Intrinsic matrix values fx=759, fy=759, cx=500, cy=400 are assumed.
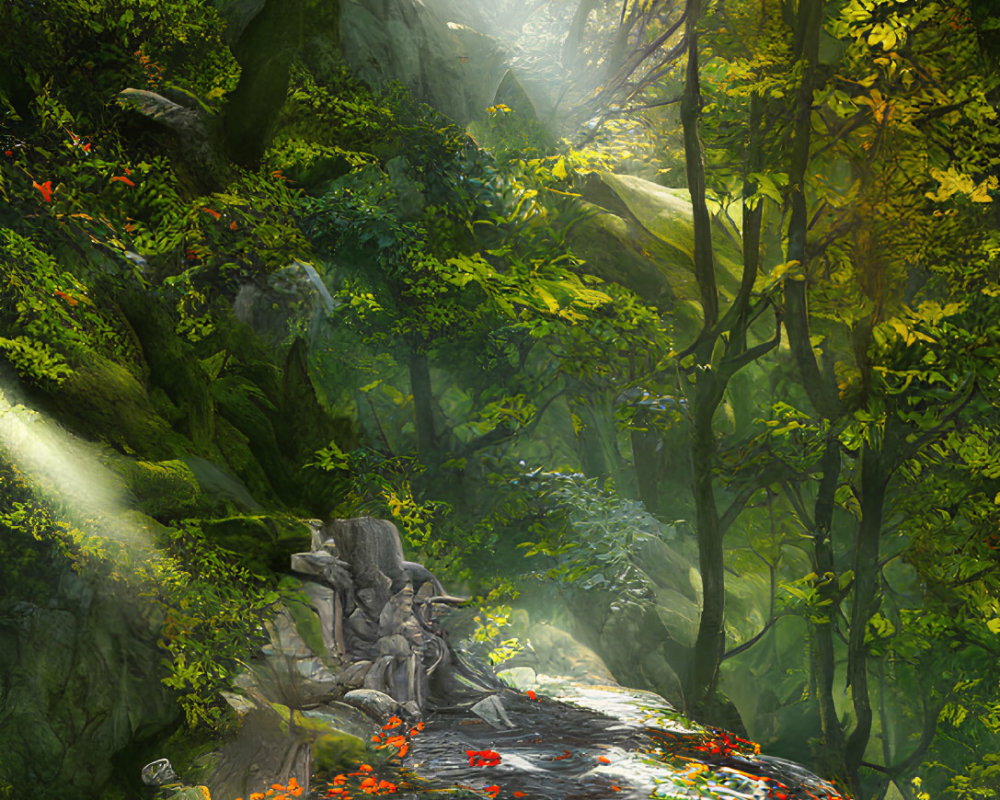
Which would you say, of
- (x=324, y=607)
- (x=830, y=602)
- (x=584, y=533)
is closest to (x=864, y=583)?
(x=830, y=602)

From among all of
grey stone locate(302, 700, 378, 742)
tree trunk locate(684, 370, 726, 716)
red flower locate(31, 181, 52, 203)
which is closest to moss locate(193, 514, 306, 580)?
grey stone locate(302, 700, 378, 742)

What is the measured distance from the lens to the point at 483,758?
17.4 ft

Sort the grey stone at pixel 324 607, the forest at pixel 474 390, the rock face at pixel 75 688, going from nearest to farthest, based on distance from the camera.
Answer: the rock face at pixel 75 688
the forest at pixel 474 390
the grey stone at pixel 324 607

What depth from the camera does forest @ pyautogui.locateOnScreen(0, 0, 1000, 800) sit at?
462 cm

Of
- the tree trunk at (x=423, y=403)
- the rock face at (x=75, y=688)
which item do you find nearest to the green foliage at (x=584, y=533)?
the tree trunk at (x=423, y=403)

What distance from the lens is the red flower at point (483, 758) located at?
5189mm

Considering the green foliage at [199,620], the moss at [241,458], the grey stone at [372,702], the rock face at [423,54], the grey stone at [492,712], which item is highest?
the rock face at [423,54]

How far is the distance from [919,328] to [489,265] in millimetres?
3967

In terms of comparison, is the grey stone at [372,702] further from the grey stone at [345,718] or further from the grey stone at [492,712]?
the grey stone at [492,712]

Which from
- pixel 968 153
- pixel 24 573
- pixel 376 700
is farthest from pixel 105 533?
pixel 968 153

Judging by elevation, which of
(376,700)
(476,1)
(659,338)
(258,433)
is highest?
(476,1)

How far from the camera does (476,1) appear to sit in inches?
410

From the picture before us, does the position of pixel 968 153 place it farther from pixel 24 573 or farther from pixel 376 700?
pixel 24 573

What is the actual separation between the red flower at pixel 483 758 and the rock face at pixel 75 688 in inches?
78.2
